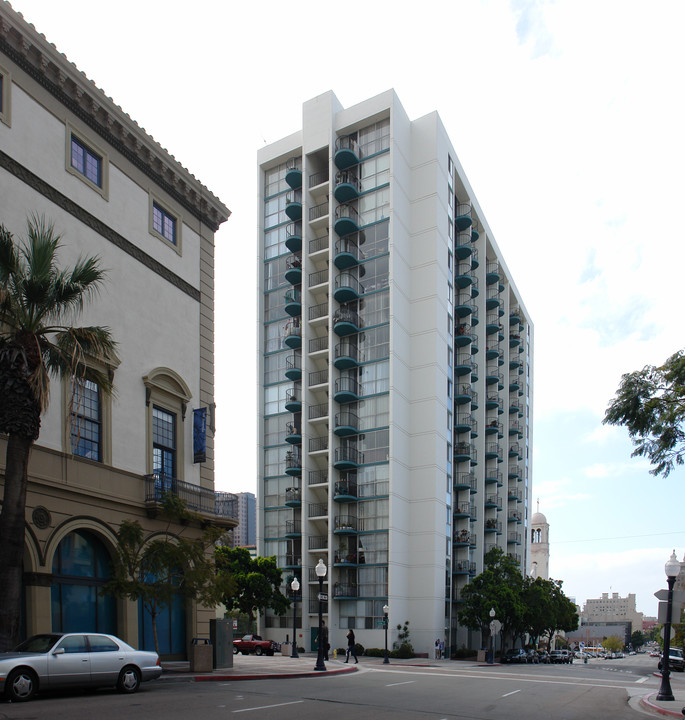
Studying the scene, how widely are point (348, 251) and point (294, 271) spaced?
5442mm

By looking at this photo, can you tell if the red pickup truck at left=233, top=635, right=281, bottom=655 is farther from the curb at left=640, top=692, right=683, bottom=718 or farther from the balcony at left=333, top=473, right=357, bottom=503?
the curb at left=640, top=692, right=683, bottom=718

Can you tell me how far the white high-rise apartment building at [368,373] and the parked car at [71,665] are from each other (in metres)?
42.4

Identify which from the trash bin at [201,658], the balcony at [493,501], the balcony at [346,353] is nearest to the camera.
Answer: the trash bin at [201,658]

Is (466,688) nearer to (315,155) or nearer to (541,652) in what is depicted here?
(541,652)

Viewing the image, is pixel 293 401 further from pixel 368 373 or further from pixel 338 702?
pixel 338 702

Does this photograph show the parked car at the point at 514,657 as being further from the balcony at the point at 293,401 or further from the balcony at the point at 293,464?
the balcony at the point at 293,401

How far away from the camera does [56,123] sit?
2466 cm

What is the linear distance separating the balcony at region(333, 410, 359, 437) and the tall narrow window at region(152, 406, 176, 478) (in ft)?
113

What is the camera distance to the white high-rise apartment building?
61.2 metres

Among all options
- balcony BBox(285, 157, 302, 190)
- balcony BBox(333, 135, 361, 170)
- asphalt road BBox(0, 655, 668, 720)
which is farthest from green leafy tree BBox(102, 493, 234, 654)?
balcony BBox(285, 157, 302, 190)

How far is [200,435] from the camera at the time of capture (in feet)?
96.0

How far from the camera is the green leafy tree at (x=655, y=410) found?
15.5 meters

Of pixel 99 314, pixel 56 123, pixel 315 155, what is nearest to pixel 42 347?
pixel 99 314

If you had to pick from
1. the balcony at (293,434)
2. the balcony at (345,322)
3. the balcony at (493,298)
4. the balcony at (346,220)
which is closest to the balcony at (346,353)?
the balcony at (345,322)
